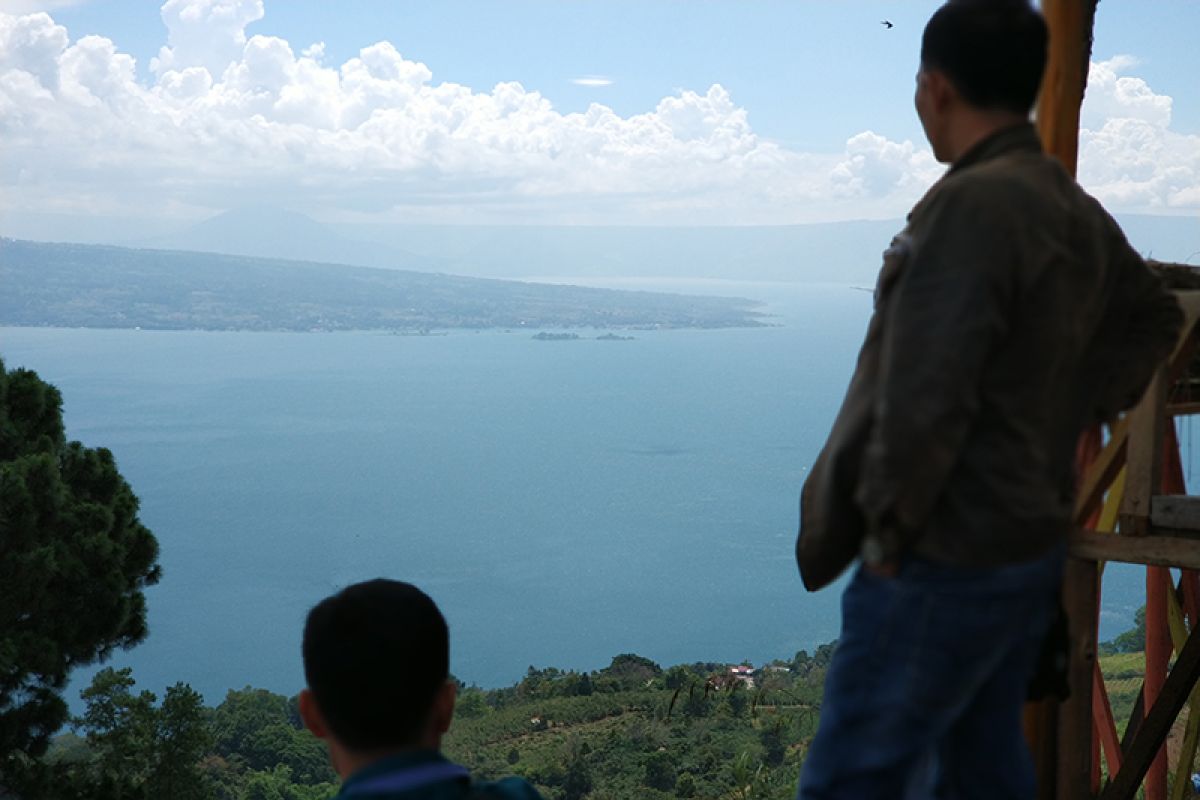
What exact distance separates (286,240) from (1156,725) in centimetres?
11587

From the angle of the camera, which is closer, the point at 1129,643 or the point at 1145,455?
the point at 1145,455

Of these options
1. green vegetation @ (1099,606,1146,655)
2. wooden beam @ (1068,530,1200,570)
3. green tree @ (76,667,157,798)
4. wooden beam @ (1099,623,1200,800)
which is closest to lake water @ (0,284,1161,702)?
green vegetation @ (1099,606,1146,655)

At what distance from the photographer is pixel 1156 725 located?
6.74 ft

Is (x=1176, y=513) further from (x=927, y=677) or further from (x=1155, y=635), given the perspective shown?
(x=1155, y=635)

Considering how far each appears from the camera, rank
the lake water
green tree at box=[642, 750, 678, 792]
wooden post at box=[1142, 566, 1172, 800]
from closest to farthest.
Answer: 1. wooden post at box=[1142, 566, 1172, 800]
2. green tree at box=[642, 750, 678, 792]
3. the lake water

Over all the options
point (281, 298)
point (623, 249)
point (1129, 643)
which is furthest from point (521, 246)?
point (1129, 643)

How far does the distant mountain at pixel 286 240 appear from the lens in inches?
4235

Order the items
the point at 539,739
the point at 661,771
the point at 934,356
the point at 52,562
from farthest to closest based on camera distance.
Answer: the point at 539,739 → the point at 661,771 → the point at 52,562 → the point at 934,356

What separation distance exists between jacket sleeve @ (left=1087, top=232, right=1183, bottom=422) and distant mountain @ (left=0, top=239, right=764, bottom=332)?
49253 mm

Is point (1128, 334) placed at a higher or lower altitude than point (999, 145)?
lower

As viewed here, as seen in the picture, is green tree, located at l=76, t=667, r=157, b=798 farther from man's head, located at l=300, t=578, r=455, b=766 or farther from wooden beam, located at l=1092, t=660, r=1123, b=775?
man's head, located at l=300, t=578, r=455, b=766

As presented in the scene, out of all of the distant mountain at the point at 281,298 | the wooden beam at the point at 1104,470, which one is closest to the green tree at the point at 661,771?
the wooden beam at the point at 1104,470

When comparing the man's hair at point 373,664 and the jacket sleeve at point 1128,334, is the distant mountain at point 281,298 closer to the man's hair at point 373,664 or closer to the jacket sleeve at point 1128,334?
the man's hair at point 373,664

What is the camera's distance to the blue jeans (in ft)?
3.42
